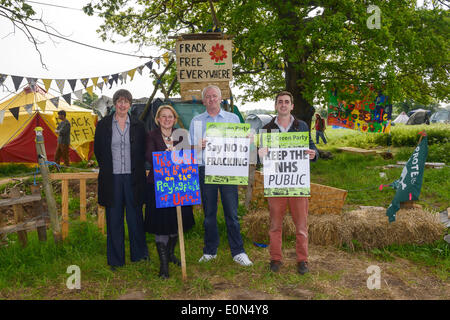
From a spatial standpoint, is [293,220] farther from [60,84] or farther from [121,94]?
[60,84]

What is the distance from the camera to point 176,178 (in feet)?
12.9

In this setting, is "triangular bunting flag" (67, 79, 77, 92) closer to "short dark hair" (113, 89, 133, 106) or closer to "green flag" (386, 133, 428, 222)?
"short dark hair" (113, 89, 133, 106)

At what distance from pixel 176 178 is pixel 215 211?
2.40ft

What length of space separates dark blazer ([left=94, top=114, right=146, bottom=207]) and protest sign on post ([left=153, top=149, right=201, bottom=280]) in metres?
0.33

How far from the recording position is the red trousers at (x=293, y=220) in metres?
4.05

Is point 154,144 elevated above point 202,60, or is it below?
below

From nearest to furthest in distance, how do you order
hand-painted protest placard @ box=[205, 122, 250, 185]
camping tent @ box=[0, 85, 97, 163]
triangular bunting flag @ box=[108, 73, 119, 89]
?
hand-painted protest placard @ box=[205, 122, 250, 185] → triangular bunting flag @ box=[108, 73, 119, 89] → camping tent @ box=[0, 85, 97, 163]

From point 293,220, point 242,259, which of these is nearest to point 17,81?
point 242,259

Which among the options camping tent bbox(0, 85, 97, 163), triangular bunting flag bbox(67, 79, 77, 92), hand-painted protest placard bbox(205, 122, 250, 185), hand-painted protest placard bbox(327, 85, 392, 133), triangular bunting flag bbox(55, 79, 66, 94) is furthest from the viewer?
camping tent bbox(0, 85, 97, 163)

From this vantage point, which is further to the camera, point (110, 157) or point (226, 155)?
point (226, 155)

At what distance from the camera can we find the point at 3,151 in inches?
506

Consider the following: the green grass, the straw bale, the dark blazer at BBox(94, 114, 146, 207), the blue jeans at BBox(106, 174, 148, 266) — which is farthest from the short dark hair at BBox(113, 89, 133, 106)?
the straw bale

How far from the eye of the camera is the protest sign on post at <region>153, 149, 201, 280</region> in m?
3.86

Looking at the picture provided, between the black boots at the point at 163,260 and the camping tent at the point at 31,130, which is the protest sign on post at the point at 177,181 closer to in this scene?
the black boots at the point at 163,260
